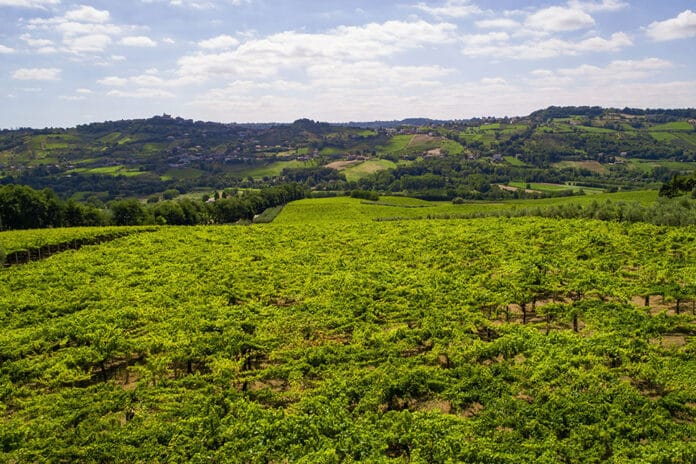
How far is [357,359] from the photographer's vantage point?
901 inches

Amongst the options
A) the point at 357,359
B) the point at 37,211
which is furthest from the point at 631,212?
the point at 37,211

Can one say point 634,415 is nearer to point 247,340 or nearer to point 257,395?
point 257,395

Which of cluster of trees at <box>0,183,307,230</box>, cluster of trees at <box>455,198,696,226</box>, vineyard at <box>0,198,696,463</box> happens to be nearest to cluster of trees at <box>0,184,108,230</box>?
cluster of trees at <box>0,183,307,230</box>

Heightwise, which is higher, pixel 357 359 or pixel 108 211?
pixel 108 211

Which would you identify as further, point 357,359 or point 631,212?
point 631,212

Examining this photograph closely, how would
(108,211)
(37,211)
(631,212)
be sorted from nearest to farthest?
(631,212), (37,211), (108,211)

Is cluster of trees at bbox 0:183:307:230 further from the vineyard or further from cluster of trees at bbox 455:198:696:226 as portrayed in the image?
cluster of trees at bbox 455:198:696:226

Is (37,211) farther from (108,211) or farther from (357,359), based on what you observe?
(357,359)

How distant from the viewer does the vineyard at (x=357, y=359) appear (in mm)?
16156

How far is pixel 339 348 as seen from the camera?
78.2ft

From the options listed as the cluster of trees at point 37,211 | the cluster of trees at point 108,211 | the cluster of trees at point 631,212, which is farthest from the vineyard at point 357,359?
the cluster of trees at point 108,211

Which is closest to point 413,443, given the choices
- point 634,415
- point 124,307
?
point 634,415

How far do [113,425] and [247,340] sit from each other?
8.02m

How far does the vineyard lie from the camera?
1616 cm
